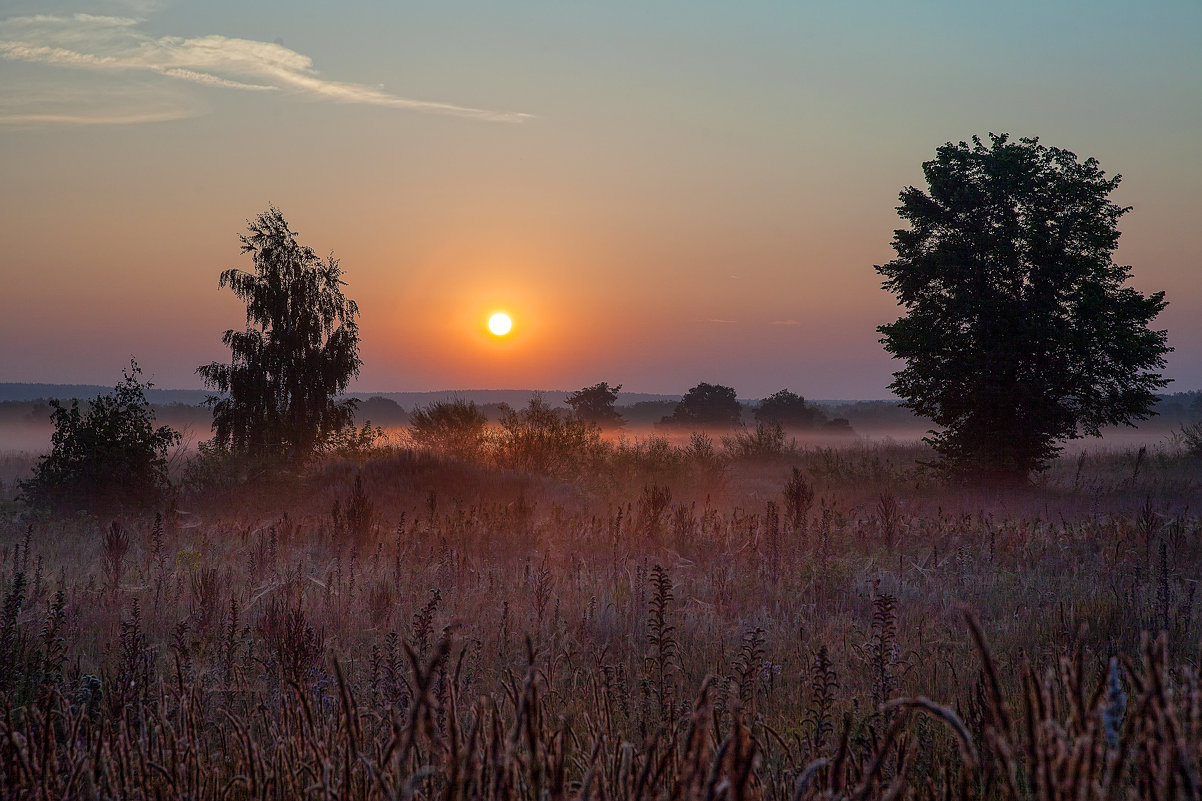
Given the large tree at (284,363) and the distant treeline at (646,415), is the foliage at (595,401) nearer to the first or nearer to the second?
the distant treeline at (646,415)

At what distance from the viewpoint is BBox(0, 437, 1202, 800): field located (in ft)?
5.20

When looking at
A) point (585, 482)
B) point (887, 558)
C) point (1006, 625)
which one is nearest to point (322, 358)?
point (585, 482)

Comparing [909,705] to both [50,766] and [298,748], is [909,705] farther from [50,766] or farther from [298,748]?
[50,766]

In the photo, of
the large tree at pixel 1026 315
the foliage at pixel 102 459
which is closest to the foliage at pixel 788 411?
the large tree at pixel 1026 315

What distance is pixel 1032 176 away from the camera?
18547mm

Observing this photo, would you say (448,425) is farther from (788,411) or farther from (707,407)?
(788,411)

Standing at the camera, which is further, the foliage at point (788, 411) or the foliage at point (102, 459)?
the foliage at point (788, 411)

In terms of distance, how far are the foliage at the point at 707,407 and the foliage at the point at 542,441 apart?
3954 cm

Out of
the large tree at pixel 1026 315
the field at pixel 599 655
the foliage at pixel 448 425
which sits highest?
the large tree at pixel 1026 315

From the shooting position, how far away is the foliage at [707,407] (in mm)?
62719

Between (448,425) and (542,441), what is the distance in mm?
6448

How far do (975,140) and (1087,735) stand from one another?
20.7m

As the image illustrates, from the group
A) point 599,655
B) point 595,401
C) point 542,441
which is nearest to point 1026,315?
point 542,441

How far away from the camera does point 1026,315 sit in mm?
18031
